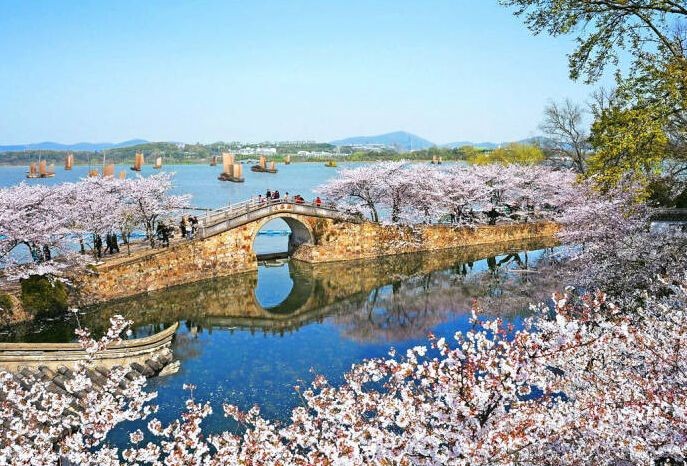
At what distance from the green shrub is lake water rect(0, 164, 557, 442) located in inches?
30.0

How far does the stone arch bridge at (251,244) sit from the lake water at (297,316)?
0.96 metres

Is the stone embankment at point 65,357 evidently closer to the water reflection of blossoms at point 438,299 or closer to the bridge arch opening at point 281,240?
the water reflection of blossoms at point 438,299

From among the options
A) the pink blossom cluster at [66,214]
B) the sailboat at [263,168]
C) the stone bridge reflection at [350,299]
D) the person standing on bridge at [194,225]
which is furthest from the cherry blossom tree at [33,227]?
the sailboat at [263,168]

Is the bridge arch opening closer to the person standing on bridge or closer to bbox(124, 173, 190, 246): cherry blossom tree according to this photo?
the person standing on bridge

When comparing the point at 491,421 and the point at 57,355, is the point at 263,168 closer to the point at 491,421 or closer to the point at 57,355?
the point at 57,355

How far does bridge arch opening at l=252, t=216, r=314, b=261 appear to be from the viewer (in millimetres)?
39938

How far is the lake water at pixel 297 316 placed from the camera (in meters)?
19.2

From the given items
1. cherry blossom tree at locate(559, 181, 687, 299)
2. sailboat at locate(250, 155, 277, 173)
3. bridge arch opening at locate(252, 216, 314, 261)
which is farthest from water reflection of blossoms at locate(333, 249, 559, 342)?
sailboat at locate(250, 155, 277, 173)

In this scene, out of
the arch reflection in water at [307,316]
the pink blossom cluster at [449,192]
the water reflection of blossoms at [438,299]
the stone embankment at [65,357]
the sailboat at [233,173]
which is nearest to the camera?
the stone embankment at [65,357]

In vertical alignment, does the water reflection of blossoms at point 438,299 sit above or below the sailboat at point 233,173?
below

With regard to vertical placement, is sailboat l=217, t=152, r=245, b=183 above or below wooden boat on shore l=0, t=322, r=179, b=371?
above

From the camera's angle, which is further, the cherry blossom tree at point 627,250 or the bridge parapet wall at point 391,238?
the bridge parapet wall at point 391,238

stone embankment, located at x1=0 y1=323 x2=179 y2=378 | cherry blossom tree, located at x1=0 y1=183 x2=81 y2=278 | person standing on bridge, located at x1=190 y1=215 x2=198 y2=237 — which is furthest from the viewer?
person standing on bridge, located at x1=190 y1=215 x2=198 y2=237

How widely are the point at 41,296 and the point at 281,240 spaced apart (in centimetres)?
2742
